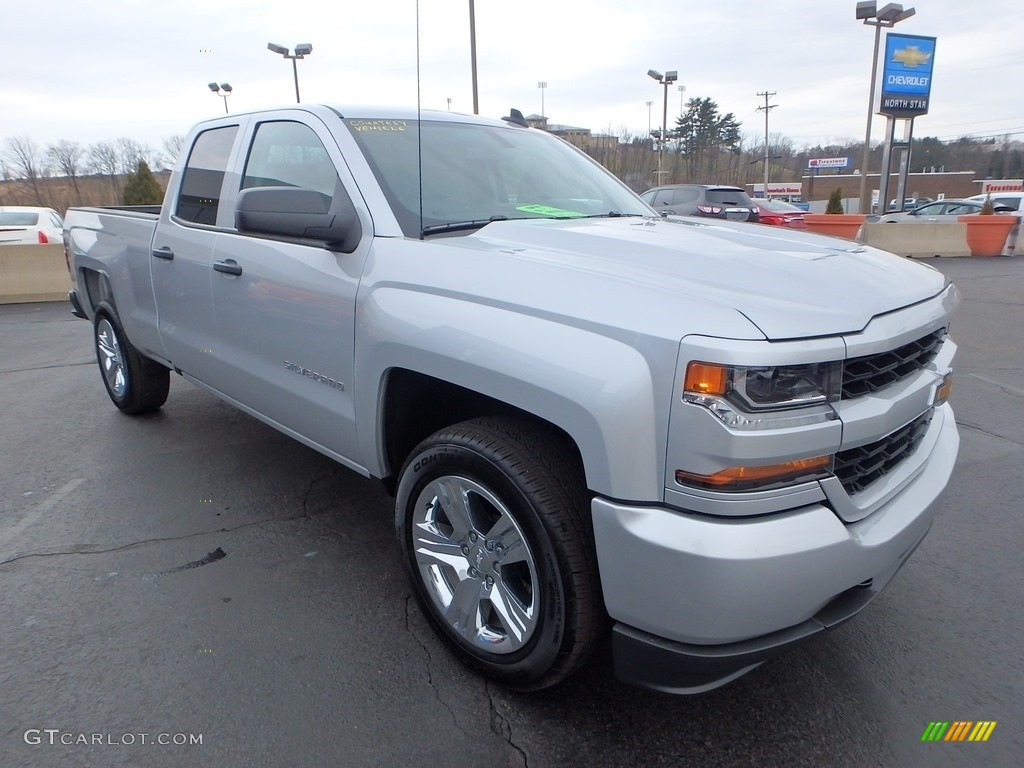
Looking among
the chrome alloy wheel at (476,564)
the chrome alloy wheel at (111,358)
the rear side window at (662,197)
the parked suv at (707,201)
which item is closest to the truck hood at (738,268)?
the chrome alloy wheel at (476,564)

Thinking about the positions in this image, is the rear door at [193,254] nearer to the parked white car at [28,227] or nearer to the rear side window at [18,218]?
the parked white car at [28,227]

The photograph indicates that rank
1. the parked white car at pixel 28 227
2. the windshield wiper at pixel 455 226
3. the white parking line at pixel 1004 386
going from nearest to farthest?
the windshield wiper at pixel 455 226
the white parking line at pixel 1004 386
the parked white car at pixel 28 227

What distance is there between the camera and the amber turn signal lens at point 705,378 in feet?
5.70

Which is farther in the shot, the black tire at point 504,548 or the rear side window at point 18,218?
the rear side window at point 18,218

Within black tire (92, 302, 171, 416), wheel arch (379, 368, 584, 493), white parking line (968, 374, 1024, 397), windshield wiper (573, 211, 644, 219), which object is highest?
windshield wiper (573, 211, 644, 219)

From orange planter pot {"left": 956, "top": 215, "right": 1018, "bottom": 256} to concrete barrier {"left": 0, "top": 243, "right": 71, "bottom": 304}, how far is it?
18763mm

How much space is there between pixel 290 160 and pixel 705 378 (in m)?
2.36

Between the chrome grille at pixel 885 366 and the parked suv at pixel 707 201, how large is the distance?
562 inches

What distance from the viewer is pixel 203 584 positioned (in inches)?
121

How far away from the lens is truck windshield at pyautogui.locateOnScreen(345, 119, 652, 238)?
9.42 feet

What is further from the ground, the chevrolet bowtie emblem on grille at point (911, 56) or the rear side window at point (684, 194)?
the chevrolet bowtie emblem on grille at point (911, 56)

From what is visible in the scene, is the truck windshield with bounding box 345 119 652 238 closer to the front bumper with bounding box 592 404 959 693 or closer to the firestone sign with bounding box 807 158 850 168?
the front bumper with bounding box 592 404 959 693

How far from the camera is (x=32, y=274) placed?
39.6 feet

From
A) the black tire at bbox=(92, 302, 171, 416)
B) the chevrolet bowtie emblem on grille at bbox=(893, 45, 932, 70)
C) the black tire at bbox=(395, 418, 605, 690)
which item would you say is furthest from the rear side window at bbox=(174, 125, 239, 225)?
the chevrolet bowtie emblem on grille at bbox=(893, 45, 932, 70)
